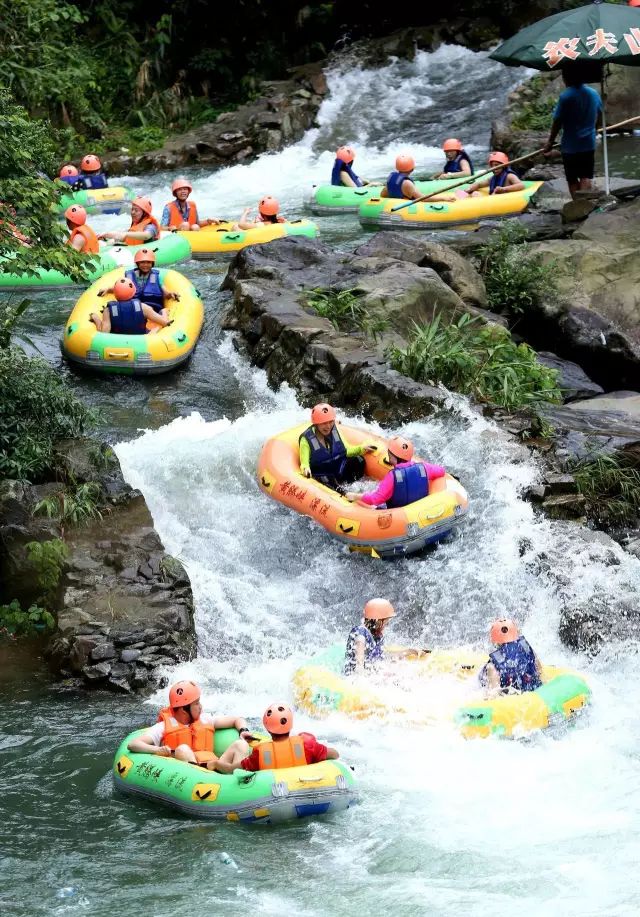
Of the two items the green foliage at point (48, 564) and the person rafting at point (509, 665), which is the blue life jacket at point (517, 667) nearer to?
the person rafting at point (509, 665)

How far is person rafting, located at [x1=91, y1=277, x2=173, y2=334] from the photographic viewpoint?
13.1m

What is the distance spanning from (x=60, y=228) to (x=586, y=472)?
451 cm

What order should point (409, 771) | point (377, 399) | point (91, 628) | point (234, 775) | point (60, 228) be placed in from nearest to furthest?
point (234, 775)
point (409, 771)
point (91, 628)
point (60, 228)
point (377, 399)

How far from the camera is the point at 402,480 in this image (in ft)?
32.3

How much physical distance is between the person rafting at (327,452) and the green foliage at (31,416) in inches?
73.6

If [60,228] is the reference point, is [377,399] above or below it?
below

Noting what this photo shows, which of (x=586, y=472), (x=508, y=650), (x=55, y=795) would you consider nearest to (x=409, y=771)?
(x=508, y=650)

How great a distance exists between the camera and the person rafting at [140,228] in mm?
15766

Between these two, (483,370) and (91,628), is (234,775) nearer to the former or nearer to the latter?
(91,628)

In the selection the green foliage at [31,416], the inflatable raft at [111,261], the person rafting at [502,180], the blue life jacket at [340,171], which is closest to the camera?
the green foliage at [31,416]

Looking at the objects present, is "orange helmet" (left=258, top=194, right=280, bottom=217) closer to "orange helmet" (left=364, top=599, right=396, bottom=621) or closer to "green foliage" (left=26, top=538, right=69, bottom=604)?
"green foliage" (left=26, top=538, right=69, bottom=604)

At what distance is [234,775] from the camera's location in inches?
281

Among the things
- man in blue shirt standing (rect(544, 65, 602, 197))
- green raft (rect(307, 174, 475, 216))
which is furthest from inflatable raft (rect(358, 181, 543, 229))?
man in blue shirt standing (rect(544, 65, 602, 197))

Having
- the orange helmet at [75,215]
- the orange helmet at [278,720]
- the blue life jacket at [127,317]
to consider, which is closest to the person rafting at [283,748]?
the orange helmet at [278,720]
